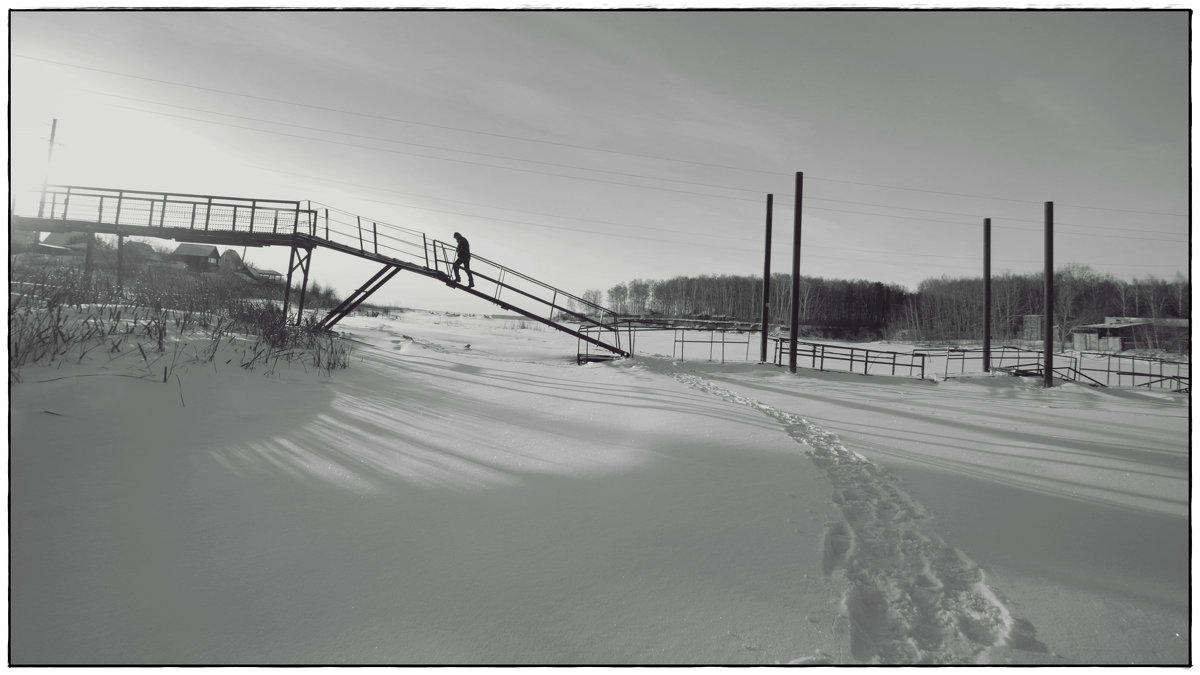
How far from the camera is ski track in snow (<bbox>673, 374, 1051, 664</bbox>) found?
75.0 inches

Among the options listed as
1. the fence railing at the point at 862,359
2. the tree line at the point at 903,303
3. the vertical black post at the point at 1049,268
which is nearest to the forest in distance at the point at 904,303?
the tree line at the point at 903,303

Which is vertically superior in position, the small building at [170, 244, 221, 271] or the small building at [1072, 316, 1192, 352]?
the small building at [170, 244, 221, 271]

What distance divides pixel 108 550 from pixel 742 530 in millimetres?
3024

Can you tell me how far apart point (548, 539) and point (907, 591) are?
1.70 m

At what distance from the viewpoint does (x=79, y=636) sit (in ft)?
5.54

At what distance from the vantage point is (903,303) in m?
83.4

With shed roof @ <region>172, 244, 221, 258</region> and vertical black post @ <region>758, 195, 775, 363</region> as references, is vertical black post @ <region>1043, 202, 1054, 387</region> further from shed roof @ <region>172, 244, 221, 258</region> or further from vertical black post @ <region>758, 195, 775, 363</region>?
shed roof @ <region>172, 244, 221, 258</region>

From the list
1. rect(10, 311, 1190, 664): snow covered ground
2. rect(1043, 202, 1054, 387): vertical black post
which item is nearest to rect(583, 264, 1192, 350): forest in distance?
rect(1043, 202, 1054, 387): vertical black post

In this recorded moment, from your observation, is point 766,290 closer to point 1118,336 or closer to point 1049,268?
point 1049,268

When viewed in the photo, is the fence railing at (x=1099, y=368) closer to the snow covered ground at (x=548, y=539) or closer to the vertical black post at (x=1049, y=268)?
the vertical black post at (x=1049, y=268)

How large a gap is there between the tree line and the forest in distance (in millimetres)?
96

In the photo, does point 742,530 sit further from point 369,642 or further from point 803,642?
point 369,642

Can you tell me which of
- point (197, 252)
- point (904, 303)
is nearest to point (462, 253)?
point (197, 252)

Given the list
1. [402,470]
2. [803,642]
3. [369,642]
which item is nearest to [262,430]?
[402,470]
